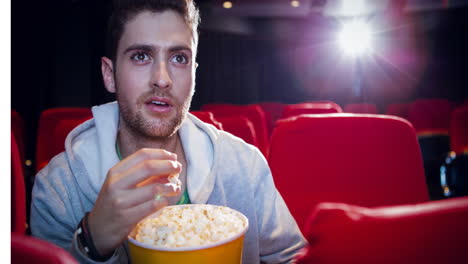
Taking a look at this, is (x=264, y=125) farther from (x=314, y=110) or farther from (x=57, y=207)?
(x=57, y=207)

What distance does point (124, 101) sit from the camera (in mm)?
1033

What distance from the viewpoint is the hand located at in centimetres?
57

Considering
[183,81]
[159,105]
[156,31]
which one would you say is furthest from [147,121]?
[156,31]

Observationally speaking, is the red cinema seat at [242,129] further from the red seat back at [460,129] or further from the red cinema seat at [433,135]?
the red cinema seat at [433,135]

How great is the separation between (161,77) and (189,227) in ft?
1.69

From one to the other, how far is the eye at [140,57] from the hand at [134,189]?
51 cm

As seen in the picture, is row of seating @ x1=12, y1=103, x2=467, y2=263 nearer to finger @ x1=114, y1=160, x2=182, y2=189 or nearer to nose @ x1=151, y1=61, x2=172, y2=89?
nose @ x1=151, y1=61, x2=172, y2=89

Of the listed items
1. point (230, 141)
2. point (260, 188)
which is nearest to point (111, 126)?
point (230, 141)

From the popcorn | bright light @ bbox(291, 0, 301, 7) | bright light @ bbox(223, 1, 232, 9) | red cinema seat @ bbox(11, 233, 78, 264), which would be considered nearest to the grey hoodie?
the popcorn

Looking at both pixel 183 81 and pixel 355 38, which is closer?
pixel 183 81

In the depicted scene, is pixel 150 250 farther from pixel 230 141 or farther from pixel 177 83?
pixel 230 141

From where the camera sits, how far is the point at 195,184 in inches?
41.2

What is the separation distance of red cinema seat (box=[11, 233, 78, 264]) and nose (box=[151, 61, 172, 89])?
703mm

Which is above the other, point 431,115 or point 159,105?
point 159,105
